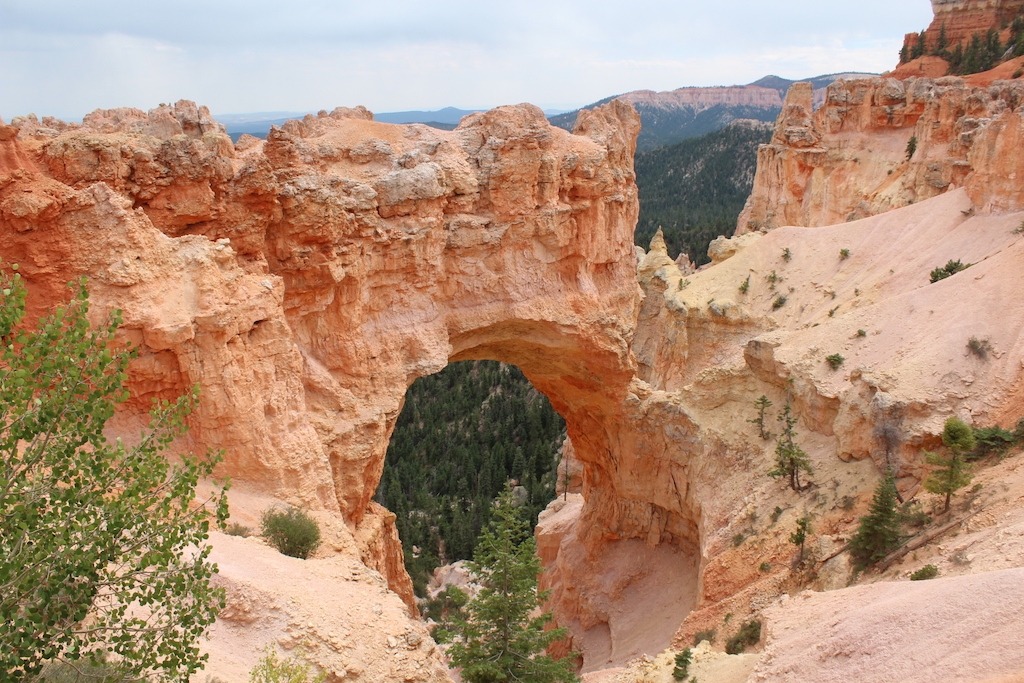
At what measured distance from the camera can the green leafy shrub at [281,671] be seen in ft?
29.7

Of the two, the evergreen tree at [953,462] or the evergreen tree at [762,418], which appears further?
the evergreen tree at [762,418]

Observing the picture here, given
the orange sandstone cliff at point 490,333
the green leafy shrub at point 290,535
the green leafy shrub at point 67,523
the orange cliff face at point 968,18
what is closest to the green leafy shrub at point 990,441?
the orange sandstone cliff at point 490,333

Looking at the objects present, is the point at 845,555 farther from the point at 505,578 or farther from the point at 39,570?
the point at 39,570

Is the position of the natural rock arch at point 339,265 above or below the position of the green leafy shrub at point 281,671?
above

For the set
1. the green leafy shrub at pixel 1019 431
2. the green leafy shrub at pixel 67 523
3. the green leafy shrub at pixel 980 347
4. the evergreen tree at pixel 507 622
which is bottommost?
the evergreen tree at pixel 507 622

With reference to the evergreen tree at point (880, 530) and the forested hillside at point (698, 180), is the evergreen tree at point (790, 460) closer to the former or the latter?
the evergreen tree at point (880, 530)

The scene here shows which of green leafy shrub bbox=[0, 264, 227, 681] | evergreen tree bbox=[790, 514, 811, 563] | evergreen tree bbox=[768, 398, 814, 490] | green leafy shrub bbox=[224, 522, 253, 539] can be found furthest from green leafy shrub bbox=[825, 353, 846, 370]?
green leafy shrub bbox=[0, 264, 227, 681]

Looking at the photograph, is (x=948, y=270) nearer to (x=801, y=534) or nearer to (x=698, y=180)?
(x=801, y=534)

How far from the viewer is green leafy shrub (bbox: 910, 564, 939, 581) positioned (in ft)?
40.7

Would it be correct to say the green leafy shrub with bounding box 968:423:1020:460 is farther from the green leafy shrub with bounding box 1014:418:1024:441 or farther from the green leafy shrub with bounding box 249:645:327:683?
the green leafy shrub with bounding box 249:645:327:683

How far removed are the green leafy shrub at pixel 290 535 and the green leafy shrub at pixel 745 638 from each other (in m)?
8.86

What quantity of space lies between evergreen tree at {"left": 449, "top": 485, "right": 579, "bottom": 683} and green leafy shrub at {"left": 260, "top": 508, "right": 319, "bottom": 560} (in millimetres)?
3276

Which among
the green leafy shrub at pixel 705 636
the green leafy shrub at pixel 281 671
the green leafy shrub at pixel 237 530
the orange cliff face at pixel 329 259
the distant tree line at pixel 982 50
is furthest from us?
the distant tree line at pixel 982 50

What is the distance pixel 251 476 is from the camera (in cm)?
1422
